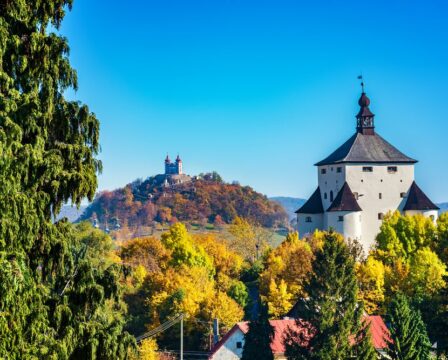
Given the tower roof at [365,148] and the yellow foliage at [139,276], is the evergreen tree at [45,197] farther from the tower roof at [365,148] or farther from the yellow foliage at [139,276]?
the tower roof at [365,148]

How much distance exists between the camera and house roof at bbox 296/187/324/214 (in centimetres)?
7705

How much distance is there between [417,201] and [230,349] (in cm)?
3474

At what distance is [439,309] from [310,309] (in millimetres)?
7859

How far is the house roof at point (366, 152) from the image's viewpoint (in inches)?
3049

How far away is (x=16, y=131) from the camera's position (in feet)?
46.3

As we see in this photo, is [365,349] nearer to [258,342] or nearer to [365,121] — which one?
[258,342]

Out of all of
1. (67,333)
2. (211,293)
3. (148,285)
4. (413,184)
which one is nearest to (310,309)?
(211,293)

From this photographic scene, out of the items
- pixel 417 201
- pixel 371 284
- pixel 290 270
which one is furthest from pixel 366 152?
pixel 371 284

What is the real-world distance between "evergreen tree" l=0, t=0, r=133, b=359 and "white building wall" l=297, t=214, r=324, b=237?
6105 centimetres

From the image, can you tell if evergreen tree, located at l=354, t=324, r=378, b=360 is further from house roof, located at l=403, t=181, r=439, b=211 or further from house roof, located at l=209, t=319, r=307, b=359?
house roof, located at l=403, t=181, r=439, b=211

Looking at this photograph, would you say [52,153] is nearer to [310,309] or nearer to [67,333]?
[67,333]

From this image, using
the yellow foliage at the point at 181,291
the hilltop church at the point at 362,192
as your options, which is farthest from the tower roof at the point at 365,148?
the yellow foliage at the point at 181,291

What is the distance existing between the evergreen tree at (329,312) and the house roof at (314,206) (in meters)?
34.9

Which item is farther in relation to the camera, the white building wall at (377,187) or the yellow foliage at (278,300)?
the white building wall at (377,187)
